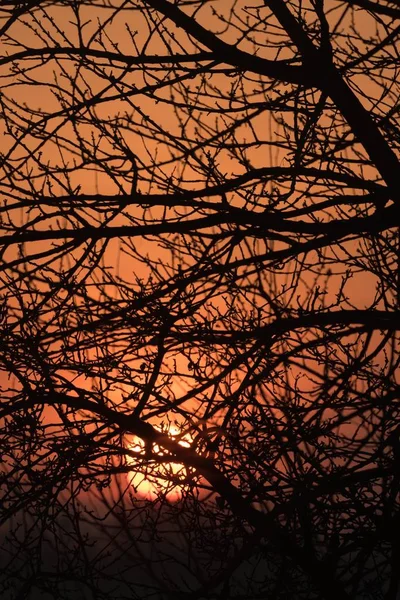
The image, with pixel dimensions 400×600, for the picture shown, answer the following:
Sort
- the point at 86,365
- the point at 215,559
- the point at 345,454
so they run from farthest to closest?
the point at 215,559 < the point at 345,454 < the point at 86,365

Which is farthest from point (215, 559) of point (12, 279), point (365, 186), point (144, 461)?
point (365, 186)

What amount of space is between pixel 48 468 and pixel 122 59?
8.12 ft

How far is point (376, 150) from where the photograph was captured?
15.1 ft

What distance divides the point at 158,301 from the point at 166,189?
712mm

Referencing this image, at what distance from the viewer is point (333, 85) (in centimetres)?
461

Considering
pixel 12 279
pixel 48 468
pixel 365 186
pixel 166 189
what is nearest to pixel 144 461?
pixel 48 468

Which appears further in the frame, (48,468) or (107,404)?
(107,404)

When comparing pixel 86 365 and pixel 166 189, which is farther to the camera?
pixel 166 189

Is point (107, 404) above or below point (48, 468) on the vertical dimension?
above

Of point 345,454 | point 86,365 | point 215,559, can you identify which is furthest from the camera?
point 215,559

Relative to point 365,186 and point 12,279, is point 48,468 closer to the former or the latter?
point 12,279

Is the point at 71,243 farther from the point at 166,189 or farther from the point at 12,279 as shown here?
the point at 166,189

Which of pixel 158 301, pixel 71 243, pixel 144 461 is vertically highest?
pixel 71 243

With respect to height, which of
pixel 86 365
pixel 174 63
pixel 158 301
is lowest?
pixel 86 365
